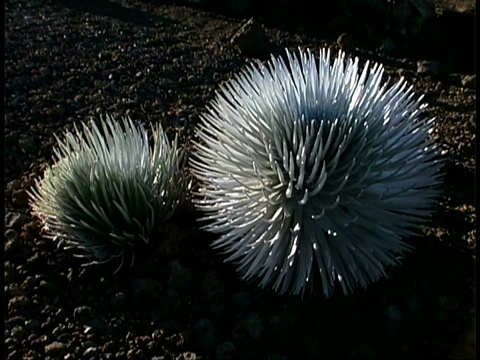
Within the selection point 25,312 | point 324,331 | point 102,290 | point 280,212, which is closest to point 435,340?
point 324,331

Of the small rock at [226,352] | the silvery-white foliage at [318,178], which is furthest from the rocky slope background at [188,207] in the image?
the silvery-white foliage at [318,178]

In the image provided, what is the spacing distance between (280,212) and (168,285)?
0.31 m

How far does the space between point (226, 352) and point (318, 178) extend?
15.1 inches

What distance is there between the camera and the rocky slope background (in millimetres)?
1525

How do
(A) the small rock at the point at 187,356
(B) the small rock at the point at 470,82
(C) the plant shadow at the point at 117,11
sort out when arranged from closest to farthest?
1. (A) the small rock at the point at 187,356
2. (B) the small rock at the point at 470,82
3. (C) the plant shadow at the point at 117,11

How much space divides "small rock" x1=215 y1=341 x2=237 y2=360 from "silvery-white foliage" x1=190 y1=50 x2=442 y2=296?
15 cm

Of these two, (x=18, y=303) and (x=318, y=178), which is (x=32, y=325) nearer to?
(x=18, y=303)

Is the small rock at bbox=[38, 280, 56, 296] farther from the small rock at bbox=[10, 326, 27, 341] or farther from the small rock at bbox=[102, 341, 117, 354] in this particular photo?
the small rock at bbox=[102, 341, 117, 354]

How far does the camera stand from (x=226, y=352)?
1.48m

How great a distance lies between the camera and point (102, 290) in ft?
5.37

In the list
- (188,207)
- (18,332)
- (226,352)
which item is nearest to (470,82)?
(188,207)

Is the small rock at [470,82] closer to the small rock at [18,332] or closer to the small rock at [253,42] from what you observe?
the small rock at [253,42]

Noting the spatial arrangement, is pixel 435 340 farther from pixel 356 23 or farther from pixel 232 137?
pixel 356 23

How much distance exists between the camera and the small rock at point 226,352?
1.47 metres
